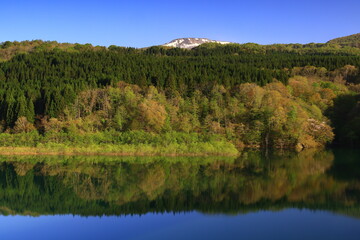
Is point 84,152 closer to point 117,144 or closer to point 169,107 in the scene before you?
point 117,144

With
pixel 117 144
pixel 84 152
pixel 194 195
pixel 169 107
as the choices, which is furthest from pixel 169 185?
pixel 169 107

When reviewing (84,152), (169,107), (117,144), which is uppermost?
(169,107)

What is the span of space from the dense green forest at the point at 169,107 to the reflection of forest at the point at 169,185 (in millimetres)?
6881

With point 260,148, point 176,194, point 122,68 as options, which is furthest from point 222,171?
point 122,68

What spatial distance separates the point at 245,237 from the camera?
60.1 feet

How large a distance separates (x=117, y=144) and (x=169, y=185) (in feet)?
66.4

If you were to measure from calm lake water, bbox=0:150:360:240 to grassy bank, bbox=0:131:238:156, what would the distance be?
4.80 meters

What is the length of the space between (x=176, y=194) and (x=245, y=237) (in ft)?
30.5

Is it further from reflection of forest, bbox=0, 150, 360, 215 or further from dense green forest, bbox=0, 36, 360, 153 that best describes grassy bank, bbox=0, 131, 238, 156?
reflection of forest, bbox=0, 150, 360, 215

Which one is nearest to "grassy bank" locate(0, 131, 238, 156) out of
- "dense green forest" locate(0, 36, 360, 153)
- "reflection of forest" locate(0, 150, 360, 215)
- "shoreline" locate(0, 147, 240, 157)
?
"shoreline" locate(0, 147, 240, 157)

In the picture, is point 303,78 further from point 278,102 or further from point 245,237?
point 245,237

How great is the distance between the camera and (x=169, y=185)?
1188 inches

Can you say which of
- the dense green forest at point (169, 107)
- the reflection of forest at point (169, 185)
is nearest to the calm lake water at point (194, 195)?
the reflection of forest at point (169, 185)

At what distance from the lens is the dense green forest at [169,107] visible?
50.8 meters
